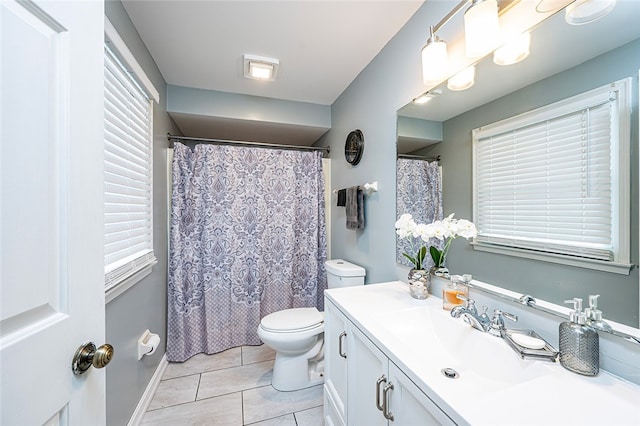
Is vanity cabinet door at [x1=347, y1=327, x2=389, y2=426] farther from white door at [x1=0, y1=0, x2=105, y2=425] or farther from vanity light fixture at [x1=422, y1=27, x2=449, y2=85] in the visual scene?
vanity light fixture at [x1=422, y1=27, x2=449, y2=85]

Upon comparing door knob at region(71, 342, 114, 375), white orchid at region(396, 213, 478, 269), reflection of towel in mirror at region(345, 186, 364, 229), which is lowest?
door knob at region(71, 342, 114, 375)

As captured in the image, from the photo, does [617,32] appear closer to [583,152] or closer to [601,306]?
[583,152]

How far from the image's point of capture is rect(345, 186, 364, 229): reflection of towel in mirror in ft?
6.21

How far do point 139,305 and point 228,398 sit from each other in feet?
2.74

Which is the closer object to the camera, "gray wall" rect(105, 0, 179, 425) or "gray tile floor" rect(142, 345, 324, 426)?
"gray wall" rect(105, 0, 179, 425)

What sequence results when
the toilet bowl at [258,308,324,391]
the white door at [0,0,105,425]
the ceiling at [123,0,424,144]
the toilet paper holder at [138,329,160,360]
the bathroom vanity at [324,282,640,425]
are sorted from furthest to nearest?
the toilet bowl at [258,308,324,391] → the toilet paper holder at [138,329,160,360] → the ceiling at [123,0,424,144] → the bathroom vanity at [324,282,640,425] → the white door at [0,0,105,425]

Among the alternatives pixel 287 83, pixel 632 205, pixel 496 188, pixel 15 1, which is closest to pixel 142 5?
pixel 287 83

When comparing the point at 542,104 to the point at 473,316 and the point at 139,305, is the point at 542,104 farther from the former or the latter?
the point at 139,305

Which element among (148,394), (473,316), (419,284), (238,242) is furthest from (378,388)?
(238,242)

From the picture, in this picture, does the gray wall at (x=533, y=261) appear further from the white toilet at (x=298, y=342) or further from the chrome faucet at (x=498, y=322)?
the white toilet at (x=298, y=342)

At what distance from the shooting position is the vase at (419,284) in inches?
48.1

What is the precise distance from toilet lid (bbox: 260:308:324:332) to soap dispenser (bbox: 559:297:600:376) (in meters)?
1.33

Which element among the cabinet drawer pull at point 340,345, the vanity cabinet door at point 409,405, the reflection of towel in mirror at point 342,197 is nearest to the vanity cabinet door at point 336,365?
the cabinet drawer pull at point 340,345

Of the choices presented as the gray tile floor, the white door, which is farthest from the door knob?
the gray tile floor
